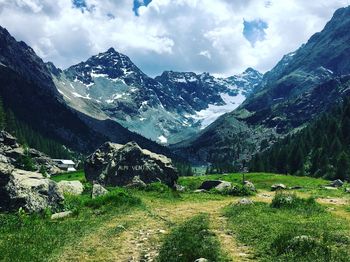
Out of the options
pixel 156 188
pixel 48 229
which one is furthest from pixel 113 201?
pixel 156 188

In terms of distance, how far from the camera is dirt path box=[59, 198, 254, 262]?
62.3ft

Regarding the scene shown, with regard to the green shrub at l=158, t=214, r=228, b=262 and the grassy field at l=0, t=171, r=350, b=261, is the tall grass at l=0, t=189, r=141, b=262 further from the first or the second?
the green shrub at l=158, t=214, r=228, b=262

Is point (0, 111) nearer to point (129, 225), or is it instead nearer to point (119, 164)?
point (119, 164)

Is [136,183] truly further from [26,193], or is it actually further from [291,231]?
[291,231]

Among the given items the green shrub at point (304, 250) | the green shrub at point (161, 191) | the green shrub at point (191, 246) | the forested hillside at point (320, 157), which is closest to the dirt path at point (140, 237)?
the green shrub at point (191, 246)

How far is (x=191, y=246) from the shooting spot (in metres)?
18.5

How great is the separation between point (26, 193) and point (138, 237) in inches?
377

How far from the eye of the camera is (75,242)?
859 inches

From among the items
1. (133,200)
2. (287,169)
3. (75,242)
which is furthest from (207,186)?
(287,169)

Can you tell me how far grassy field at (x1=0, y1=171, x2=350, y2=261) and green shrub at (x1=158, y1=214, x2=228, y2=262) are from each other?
0.12 ft

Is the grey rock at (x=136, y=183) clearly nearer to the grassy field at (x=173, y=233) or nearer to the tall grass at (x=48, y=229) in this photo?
the grassy field at (x=173, y=233)

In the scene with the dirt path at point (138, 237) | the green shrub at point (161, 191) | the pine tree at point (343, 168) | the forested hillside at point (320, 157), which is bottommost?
the dirt path at point (138, 237)

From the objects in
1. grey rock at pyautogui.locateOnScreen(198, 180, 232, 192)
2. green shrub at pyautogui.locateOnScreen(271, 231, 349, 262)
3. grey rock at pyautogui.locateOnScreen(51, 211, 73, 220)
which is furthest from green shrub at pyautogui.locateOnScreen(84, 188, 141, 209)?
green shrub at pyautogui.locateOnScreen(271, 231, 349, 262)

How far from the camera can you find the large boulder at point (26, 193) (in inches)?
1093
